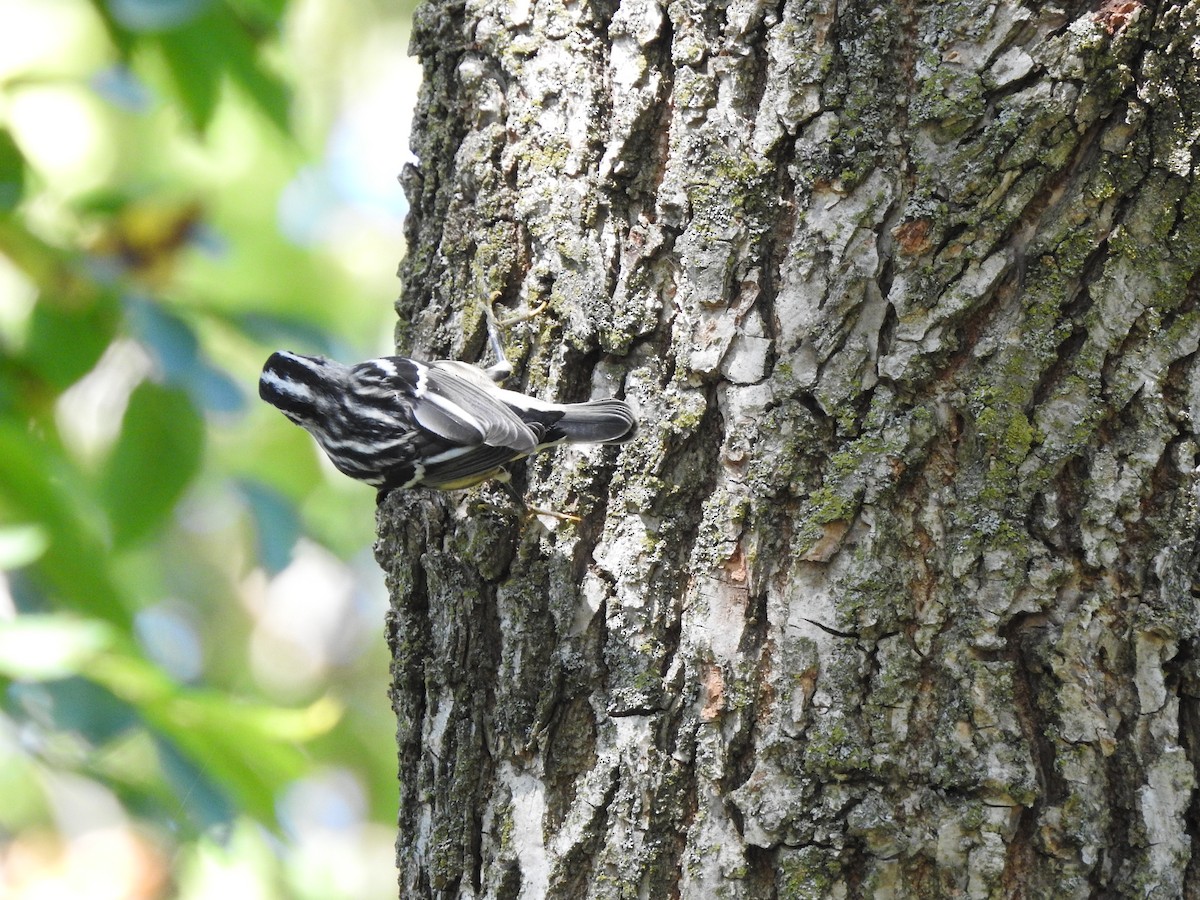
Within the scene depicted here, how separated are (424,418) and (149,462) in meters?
0.81

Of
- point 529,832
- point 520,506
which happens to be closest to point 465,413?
point 520,506

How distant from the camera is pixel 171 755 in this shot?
2678 millimetres

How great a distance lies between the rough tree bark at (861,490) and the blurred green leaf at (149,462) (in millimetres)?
1170

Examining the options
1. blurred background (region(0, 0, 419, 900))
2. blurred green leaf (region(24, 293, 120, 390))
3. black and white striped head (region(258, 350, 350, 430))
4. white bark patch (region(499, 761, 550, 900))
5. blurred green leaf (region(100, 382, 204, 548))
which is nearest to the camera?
white bark patch (region(499, 761, 550, 900))

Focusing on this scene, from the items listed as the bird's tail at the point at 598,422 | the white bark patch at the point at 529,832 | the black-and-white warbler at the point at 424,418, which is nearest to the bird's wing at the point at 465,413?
the black-and-white warbler at the point at 424,418

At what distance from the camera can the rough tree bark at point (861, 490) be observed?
1.74 m

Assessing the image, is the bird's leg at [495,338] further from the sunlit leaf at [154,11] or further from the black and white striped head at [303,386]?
the black and white striped head at [303,386]

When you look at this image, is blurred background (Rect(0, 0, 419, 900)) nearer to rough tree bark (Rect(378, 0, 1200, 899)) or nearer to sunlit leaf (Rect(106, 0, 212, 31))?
sunlit leaf (Rect(106, 0, 212, 31))

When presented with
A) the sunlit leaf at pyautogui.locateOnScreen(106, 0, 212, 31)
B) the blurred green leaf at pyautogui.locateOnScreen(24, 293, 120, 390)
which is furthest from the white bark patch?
the blurred green leaf at pyautogui.locateOnScreen(24, 293, 120, 390)

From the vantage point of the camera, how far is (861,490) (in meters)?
1.82

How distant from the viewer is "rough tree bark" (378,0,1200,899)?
1.74 m

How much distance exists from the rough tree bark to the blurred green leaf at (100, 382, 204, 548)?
117 cm

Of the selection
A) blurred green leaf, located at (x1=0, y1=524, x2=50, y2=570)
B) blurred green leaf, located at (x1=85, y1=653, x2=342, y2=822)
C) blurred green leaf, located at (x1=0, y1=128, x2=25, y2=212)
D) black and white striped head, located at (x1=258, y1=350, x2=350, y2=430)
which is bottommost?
blurred green leaf, located at (x1=85, y1=653, x2=342, y2=822)

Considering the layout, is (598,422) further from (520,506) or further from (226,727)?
(226,727)
